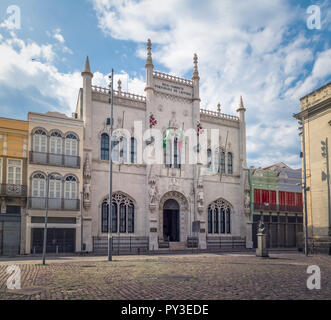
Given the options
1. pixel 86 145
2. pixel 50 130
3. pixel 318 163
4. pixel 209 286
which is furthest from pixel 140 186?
pixel 209 286

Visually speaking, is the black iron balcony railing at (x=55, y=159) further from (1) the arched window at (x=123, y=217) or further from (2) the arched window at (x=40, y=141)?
(1) the arched window at (x=123, y=217)

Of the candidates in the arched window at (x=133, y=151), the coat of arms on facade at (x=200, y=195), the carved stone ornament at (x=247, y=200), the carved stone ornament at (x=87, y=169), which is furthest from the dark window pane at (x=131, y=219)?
the carved stone ornament at (x=247, y=200)

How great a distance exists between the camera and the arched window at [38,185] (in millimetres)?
30109

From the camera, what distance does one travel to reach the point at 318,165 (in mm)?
30719

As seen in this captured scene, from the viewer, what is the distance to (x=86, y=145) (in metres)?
33.5

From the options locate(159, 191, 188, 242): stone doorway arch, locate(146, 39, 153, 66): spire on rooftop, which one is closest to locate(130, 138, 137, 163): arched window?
locate(159, 191, 188, 242): stone doorway arch

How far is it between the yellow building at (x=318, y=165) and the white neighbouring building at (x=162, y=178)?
971cm

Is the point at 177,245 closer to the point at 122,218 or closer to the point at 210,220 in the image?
the point at 210,220

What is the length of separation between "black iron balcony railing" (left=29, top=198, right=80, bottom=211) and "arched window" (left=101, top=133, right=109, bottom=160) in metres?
5.61

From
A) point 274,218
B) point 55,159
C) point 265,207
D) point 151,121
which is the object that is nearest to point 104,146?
point 55,159

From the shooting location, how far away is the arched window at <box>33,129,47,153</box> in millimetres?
31016

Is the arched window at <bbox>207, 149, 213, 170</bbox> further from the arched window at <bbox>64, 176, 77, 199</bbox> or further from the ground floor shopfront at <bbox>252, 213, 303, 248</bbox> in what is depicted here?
the arched window at <bbox>64, 176, 77, 199</bbox>

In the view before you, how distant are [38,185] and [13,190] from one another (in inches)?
77.2
